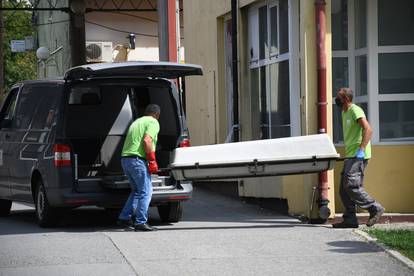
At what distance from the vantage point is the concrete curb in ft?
28.6

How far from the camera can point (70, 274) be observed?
8.43 meters

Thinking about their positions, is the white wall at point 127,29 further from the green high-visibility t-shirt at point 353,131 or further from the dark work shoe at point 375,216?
the dark work shoe at point 375,216

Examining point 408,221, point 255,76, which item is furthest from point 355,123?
point 255,76

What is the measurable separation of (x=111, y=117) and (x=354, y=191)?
3.55m

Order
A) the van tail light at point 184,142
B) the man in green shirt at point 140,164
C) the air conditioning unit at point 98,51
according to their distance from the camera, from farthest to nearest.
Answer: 1. the air conditioning unit at point 98,51
2. the van tail light at point 184,142
3. the man in green shirt at point 140,164

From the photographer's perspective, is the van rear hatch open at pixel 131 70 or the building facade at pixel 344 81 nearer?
the van rear hatch open at pixel 131 70

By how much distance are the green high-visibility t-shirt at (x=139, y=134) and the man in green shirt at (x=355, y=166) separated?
2.40m

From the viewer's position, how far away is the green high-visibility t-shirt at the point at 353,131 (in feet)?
36.2

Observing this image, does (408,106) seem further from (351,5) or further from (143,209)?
(143,209)

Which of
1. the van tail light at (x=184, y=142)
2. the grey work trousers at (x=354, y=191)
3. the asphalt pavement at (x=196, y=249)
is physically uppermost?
the van tail light at (x=184, y=142)

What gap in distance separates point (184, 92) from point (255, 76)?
465 centimetres

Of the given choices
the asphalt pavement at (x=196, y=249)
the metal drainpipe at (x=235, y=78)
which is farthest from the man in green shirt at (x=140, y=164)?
the metal drainpipe at (x=235, y=78)

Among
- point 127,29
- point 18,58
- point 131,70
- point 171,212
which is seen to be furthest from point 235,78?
point 18,58

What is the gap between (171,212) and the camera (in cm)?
1216
